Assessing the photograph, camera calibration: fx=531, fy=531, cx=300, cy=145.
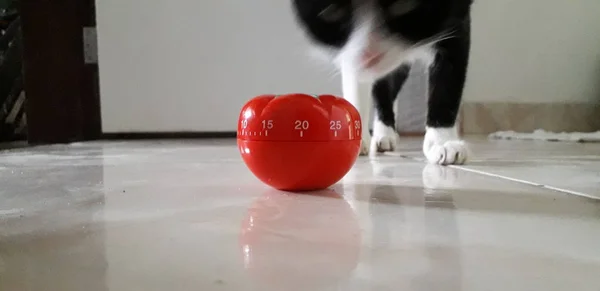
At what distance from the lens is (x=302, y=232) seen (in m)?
0.46

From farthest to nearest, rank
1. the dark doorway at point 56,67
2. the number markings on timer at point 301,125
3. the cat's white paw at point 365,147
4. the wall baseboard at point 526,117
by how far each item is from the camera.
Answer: the wall baseboard at point 526,117, the dark doorway at point 56,67, the cat's white paw at point 365,147, the number markings on timer at point 301,125

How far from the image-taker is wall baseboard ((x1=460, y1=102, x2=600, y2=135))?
2.16 metres

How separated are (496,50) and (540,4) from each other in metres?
0.25

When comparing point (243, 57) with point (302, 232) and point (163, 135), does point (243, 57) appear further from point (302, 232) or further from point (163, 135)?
point (302, 232)

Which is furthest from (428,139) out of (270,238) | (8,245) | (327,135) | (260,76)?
(260,76)

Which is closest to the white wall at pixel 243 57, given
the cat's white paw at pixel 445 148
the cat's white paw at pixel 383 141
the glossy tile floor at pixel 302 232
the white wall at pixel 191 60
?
the white wall at pixel 191 60

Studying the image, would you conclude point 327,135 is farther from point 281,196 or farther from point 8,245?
point 8,245

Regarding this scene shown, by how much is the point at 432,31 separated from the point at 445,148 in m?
0.24

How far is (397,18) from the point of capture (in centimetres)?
87

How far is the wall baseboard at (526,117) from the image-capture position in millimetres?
2158

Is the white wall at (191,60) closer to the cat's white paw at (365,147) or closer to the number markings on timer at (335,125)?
the cat's white paw at (365,147)

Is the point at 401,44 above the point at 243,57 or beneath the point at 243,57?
beneath

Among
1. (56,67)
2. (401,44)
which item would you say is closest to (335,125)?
(401,44)

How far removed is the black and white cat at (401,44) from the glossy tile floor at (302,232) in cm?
22
